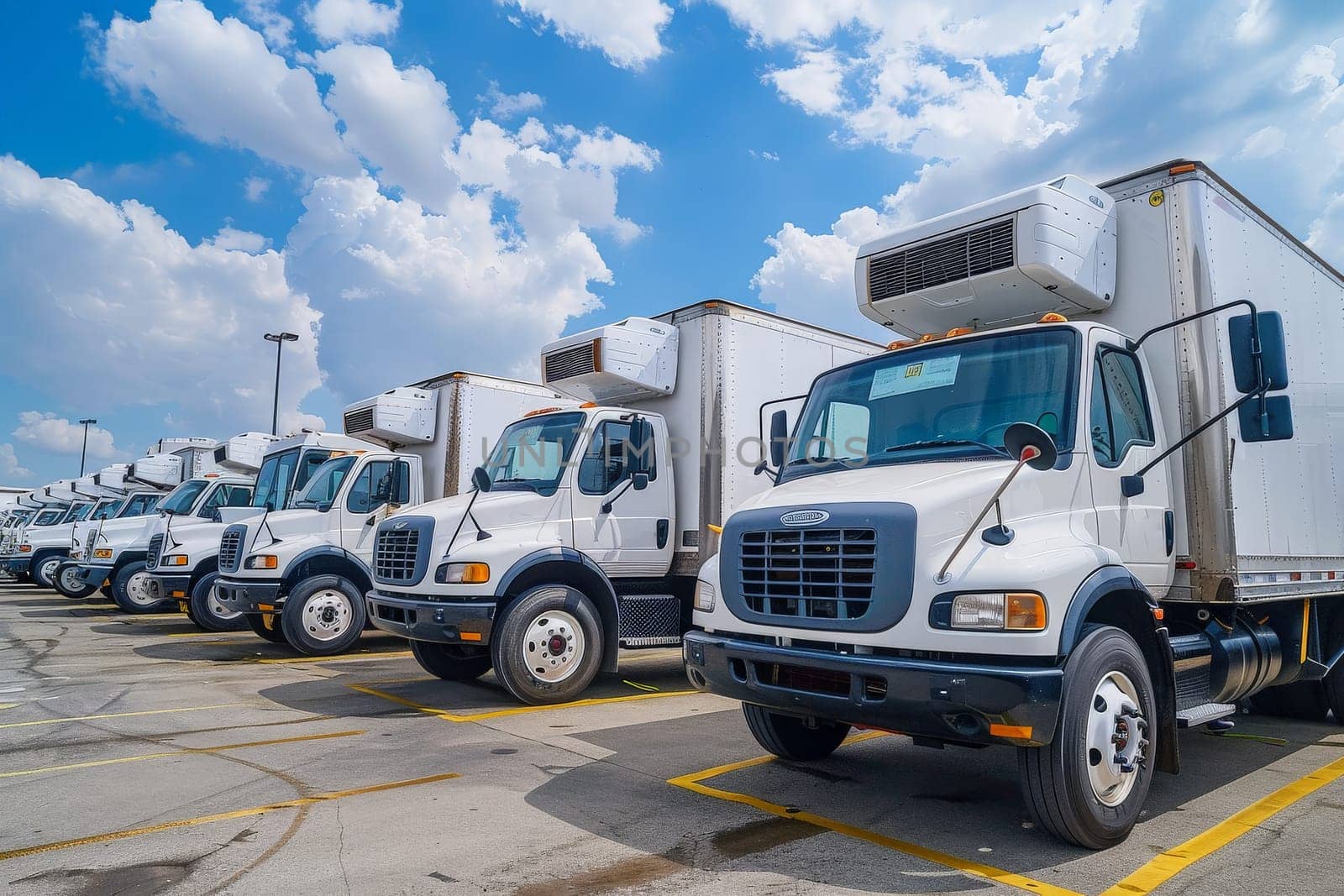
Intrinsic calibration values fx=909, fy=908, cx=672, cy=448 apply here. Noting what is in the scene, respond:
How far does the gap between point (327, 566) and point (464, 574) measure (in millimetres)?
4207

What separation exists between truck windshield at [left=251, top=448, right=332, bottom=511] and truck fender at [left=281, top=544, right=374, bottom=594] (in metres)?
1.25

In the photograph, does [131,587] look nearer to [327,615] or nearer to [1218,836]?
[327,615]

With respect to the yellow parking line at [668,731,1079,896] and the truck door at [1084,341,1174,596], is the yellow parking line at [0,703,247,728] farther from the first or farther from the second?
the truck door at [1084,341,1174,596]

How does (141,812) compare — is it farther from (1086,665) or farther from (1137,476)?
(1137,476)

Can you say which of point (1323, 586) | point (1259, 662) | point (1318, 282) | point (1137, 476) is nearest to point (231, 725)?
point (1137, 476)

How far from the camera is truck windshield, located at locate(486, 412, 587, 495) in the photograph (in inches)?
330

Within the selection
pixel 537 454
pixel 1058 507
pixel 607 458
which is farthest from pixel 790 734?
pixel 537 454

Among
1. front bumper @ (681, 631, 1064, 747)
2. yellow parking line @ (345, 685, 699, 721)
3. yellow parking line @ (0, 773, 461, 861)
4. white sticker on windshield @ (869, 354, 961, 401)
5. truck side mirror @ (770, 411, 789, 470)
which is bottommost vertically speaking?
yellow parking line @ (0, 773, 461, 861)

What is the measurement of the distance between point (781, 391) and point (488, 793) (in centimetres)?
519

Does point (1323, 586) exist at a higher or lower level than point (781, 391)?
lower

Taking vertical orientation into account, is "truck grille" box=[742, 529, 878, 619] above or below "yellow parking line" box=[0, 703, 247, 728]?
above

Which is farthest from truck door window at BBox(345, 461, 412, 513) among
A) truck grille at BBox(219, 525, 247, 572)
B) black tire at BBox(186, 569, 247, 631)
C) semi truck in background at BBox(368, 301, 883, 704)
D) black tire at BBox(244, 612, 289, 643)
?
black tire at BBox(186, 569, 247, 631)

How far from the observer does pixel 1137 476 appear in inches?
194

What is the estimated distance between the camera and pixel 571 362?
9320 millimetres
